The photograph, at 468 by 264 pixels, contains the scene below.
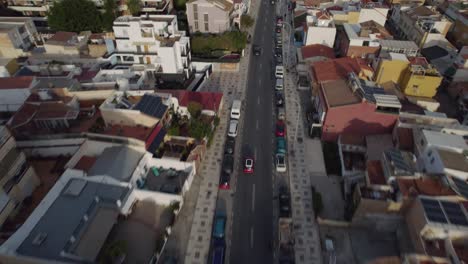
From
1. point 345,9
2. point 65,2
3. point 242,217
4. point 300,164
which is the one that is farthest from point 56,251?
point 345,9

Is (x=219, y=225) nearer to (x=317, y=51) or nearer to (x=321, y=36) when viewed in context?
(x=317, y=51)

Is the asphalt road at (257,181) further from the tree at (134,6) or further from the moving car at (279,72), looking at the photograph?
the tree at (134,6)

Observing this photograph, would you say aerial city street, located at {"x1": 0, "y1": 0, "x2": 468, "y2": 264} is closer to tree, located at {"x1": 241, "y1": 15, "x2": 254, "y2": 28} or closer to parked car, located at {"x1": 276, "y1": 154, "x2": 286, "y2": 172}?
parked car, located at {"x1": 276, "y1": 154, "x2": 286, "y2": 172}

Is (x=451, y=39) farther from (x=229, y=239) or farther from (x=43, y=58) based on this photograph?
(x=43, y=58)

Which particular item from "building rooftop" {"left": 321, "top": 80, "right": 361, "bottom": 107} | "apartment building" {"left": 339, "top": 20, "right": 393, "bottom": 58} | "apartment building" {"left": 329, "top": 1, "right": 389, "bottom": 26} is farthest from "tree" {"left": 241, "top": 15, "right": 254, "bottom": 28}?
"building rooftop" {"left": 321, "top": 80, "right": 361, "bottom": 107}

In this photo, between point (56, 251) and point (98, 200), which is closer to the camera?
point (56, 251)

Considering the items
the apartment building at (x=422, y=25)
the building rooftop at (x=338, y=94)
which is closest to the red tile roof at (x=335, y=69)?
the building rooftop at (x=338, y=94)
